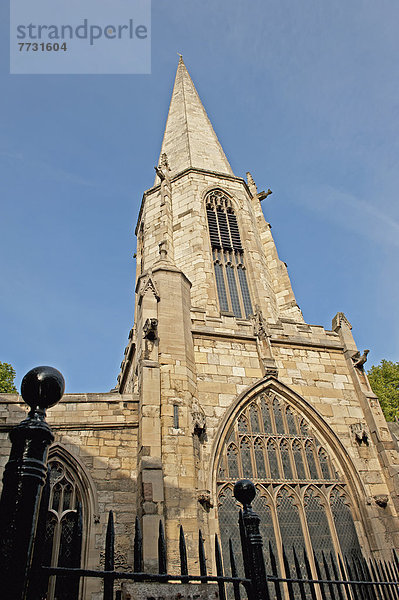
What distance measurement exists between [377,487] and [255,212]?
42.3ft

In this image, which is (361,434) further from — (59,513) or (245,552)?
(245,552)

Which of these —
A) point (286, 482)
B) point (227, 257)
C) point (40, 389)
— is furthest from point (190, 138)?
point (40, 389)

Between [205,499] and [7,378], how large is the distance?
48.0 ft

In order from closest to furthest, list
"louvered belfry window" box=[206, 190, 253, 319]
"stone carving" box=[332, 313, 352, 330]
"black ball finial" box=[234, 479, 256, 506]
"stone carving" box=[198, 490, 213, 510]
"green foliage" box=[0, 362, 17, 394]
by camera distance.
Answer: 1. "black ball finial" box=[234, 479, 256, 506]
2. "stone carving" box=[198, 490, 213, 510]
3. "stone carving" box=[332, 313, 352, 330]
4. "louvered belfry window" box=[206, 190, 253, 319]
5. "green foliage" box=[0, 362, 17, 394]

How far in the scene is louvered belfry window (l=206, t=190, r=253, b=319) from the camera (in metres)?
15.0

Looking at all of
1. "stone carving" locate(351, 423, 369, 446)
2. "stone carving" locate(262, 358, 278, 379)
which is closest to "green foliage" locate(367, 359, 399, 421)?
"stone carving" locate(351, 423, 369, 446)

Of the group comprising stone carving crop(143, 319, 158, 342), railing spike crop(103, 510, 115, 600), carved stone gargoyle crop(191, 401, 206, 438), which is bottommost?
railing spike crop(103, 510, 115, 600)

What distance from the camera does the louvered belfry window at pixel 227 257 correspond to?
1498cm

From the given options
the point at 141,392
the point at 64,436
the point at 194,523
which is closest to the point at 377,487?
the point at 194,523

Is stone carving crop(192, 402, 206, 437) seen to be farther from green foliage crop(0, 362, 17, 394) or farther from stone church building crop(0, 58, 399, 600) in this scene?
green foliage crop(0, 362, 17, 394)

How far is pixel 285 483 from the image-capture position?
30.3ft

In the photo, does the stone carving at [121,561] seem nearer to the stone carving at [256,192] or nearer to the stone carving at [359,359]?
the stone carving at [359,359]

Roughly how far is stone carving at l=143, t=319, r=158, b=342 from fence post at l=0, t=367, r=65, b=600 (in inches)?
298

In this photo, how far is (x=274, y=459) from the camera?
375 inches
